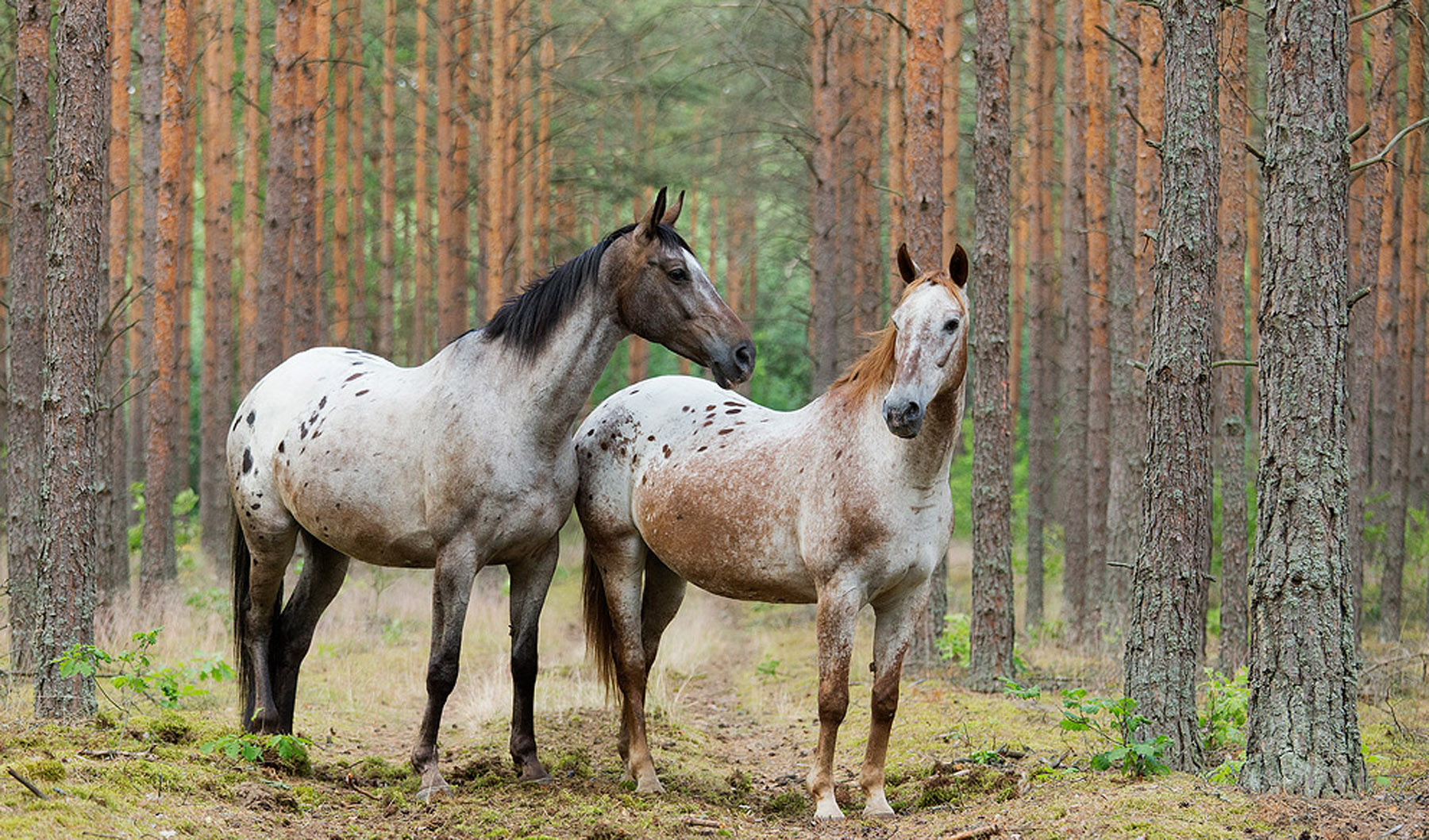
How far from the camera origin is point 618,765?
6.71 metres

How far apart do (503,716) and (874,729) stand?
132 inches

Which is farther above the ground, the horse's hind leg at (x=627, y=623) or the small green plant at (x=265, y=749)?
the horse's hind leg at (x=627, y=623)

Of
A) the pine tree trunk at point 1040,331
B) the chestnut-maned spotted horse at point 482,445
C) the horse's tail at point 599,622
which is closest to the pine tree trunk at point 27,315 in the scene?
the chestnut-maned spotted horse at point 482,445

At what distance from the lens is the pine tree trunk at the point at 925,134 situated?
31.6 ft

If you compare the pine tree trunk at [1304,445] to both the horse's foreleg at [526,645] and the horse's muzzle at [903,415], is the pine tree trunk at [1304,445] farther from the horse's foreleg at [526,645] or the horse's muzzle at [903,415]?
the horse's foreleg at [526,645]

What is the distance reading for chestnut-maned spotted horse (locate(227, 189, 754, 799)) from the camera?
5.80 metres

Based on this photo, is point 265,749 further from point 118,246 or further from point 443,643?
point 118,246

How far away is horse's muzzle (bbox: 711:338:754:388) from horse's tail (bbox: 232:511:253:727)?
298 cm

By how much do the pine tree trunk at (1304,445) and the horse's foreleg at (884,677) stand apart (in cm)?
150

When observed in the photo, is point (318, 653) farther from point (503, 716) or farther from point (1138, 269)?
point (1138, 269)

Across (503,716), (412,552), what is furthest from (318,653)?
(412,552)

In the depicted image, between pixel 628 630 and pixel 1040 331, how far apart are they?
12969 millimetres

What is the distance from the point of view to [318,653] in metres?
10.9

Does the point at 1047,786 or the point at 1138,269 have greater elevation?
the point at 1138,269
